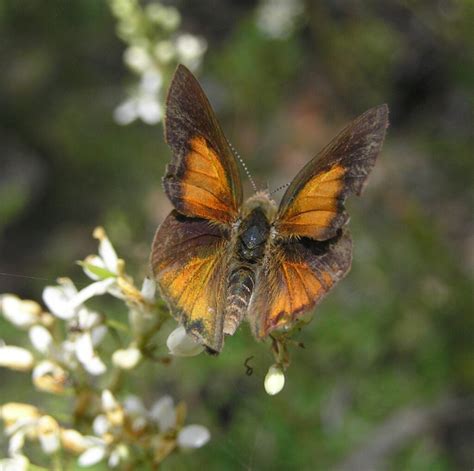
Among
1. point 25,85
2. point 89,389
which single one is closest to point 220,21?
point 25,85

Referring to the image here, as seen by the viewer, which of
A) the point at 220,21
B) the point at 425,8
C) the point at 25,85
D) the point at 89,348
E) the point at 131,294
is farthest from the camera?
the point at 220,21

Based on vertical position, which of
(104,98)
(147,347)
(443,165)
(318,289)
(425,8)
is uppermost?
(104,98)

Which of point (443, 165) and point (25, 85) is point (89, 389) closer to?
point (443, 165)

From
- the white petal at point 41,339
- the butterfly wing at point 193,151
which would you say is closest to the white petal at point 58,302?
the white petal at point 41,339

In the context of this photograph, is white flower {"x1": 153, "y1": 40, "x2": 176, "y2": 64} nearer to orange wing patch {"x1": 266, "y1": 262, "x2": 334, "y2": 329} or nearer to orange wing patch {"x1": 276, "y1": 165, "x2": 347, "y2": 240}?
orange wing patch {"x1": 276, "y1": 165, "x2": 347, "y2": 240}

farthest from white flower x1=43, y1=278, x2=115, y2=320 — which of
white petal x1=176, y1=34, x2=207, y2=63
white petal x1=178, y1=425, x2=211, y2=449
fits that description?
white petal x1=176, y1=34, x2=207, y2=63

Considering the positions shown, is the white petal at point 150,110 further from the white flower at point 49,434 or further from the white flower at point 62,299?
the white flower at point 49,434

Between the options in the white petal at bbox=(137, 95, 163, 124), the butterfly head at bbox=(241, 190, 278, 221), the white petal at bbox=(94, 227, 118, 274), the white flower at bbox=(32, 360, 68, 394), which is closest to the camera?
the white petal at bbox=(94, 227, 118, 274)
